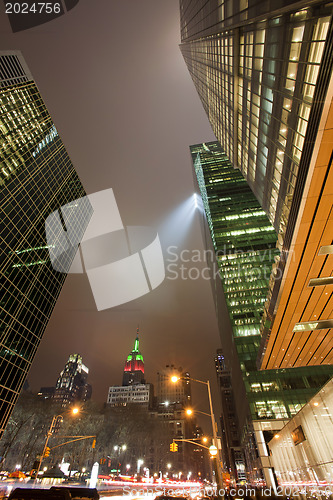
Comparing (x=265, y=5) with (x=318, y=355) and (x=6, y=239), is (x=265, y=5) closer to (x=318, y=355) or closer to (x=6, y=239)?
(x=318, y=355)

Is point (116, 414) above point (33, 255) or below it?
below

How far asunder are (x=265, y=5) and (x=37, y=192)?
60.7 m

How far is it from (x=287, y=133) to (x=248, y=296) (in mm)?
60139

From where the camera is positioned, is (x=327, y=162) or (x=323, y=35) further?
(x=323, y=35)

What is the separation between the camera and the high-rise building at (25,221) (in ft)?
163

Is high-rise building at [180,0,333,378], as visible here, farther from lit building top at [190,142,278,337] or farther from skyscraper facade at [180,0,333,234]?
lit building top at [190,142,278,337]

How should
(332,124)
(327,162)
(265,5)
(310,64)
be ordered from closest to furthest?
(332,124) → (327,162) → (310,64) → (265,5)

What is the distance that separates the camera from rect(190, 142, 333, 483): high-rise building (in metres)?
53.3

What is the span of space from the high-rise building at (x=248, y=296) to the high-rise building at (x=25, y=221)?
48.8m

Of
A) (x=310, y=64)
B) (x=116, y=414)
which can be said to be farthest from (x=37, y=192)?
(x=116, y=414)

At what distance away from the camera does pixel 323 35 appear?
13.2m

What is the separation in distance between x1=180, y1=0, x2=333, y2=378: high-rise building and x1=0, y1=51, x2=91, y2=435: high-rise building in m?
46.7

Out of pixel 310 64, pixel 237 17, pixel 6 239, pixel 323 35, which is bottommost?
pixel 323 35

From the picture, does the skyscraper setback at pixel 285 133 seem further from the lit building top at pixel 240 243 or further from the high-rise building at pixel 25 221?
the high-rise building at pixel 25 221
